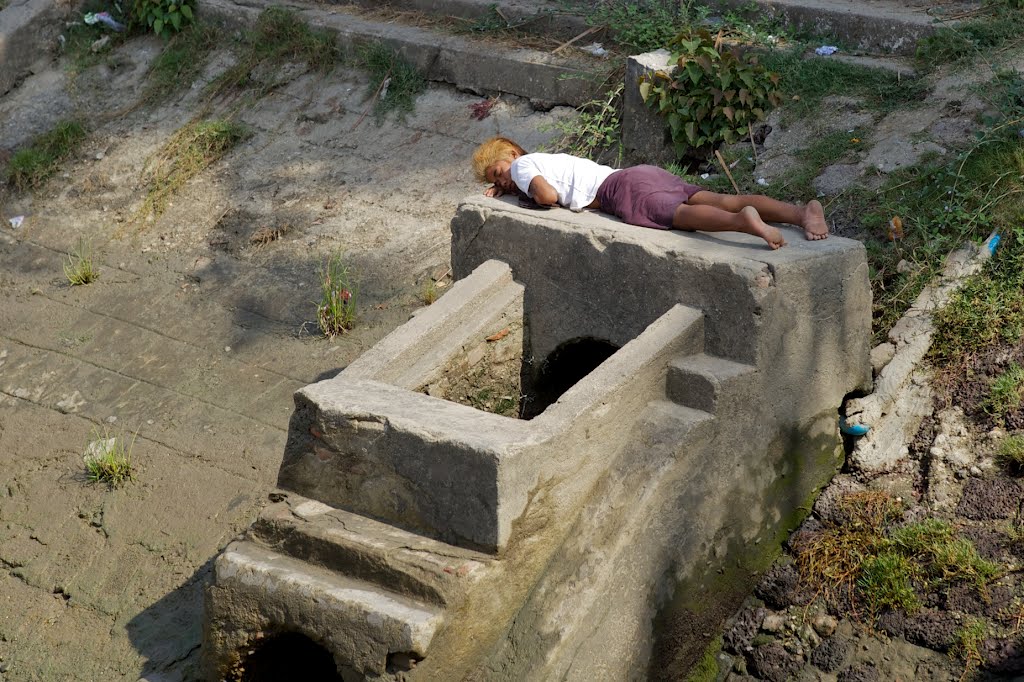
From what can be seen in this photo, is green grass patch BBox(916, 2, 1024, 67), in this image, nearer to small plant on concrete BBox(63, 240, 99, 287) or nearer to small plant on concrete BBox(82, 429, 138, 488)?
small plant on concrete BBox(82, 429, 138, 488)

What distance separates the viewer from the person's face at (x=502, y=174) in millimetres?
5027

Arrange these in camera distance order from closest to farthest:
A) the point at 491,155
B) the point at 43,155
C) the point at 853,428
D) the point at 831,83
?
the point at 853,428
the point at 491,155
the point at 831,83
the point at 43,155

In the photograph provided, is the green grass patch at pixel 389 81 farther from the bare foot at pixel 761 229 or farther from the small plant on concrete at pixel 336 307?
the bare foot at pixel 761 229

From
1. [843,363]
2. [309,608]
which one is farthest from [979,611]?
[309,608]

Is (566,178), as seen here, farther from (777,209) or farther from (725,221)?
(777,209)

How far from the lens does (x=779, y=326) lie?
426 cm

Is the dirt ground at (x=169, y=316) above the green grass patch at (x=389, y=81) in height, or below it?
below

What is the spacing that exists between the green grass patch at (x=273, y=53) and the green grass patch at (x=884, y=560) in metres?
5.55

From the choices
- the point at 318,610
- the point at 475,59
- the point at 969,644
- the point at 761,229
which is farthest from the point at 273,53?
the point at 969,644

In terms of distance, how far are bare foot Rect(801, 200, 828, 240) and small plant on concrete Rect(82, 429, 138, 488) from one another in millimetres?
3379

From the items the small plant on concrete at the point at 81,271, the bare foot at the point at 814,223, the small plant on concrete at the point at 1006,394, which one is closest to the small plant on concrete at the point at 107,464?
the small plant on concrete at the point at 81,271

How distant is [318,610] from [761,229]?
217 cm

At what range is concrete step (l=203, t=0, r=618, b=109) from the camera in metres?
7.28

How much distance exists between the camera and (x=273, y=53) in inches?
337
